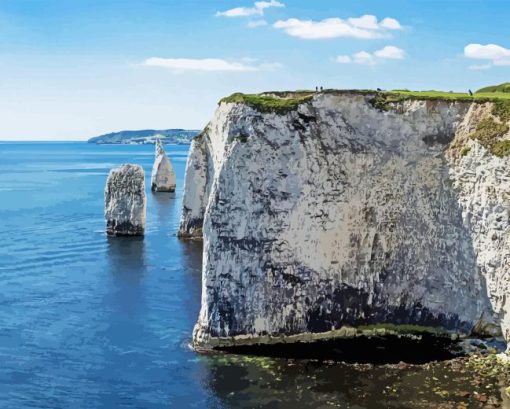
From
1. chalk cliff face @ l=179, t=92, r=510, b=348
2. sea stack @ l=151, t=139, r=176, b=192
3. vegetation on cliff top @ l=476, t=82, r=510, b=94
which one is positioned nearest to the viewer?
chalk cliff face @ l=179, t=92, r=510, b=348

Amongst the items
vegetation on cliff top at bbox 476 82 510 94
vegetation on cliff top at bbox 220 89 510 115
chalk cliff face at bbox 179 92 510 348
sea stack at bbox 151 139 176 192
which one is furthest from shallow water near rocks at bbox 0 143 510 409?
sea stack at bbox 151 139 176 192

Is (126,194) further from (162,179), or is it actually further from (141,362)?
(162,179)

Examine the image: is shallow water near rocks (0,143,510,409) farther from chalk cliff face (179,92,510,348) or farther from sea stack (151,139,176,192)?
sea stack (151,139,176,192)

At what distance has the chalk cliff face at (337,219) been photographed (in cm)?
3362

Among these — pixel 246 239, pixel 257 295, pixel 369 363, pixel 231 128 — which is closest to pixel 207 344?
pixel 257 295

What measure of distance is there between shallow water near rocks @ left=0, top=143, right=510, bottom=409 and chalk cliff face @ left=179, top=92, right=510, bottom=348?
371 cm

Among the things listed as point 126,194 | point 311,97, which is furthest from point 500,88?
point 126,194

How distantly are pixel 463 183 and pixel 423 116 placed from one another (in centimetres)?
427

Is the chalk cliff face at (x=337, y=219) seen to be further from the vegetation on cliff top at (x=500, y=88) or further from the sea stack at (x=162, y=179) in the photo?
the sea stack at (x=162, y=179)

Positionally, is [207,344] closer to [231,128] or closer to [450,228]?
[231,128]

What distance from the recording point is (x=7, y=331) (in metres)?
37.3

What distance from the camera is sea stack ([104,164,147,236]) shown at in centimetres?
6425

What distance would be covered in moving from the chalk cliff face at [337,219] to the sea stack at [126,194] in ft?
101

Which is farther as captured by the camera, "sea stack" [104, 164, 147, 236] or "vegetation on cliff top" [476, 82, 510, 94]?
"sea stack" [104, 164, 147, 236]
